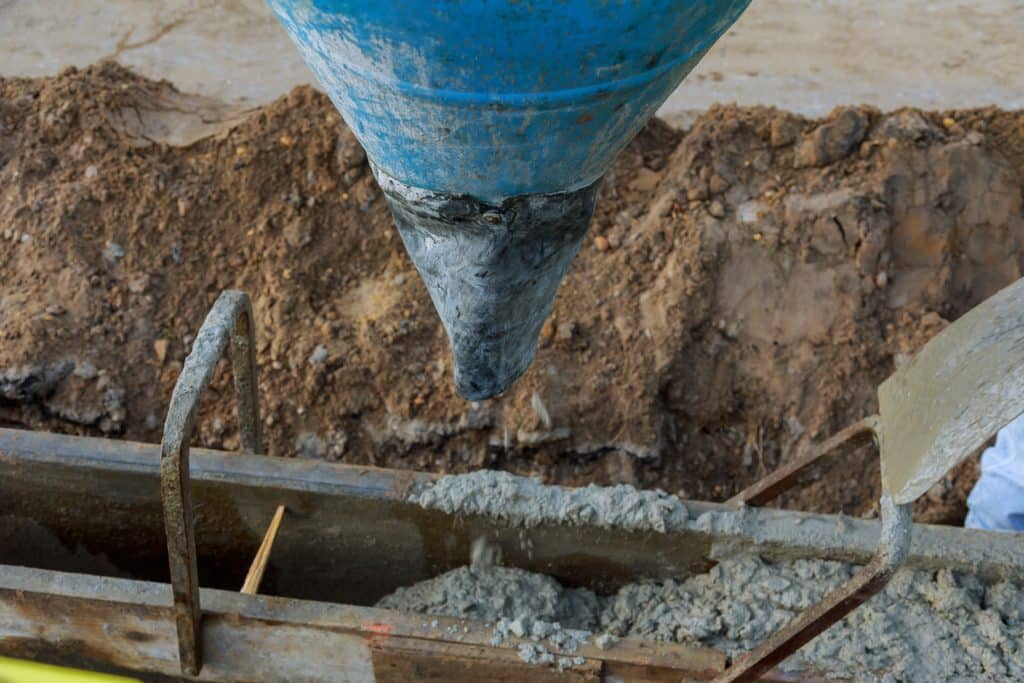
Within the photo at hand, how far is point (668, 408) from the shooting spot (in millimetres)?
3566

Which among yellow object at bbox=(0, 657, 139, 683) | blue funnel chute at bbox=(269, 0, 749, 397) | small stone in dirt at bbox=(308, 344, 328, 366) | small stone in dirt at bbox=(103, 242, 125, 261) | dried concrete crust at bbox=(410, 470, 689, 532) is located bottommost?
small stone in dirt at bbox=(308, 344, 328, 366)

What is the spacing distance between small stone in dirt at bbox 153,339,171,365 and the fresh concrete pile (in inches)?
51.5

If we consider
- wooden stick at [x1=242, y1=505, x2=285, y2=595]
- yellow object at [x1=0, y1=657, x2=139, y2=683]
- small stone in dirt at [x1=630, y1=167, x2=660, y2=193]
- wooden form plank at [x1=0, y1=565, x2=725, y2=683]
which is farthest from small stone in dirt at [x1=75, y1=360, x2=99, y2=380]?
yellow object at [x1=0, y1=657, x2=139, y2=683]

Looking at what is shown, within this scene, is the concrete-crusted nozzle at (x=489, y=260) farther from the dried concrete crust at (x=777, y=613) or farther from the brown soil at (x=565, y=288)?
the brown soil at (x=565, y=288)

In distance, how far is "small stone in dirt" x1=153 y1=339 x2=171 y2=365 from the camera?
3600 millimetres

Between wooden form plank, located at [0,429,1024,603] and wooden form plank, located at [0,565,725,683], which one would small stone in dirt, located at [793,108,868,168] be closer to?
wooden form plank, located at [0,429,1024,603]

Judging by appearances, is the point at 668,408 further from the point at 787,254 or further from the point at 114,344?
the point at 114,344

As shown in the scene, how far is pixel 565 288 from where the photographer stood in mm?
3666

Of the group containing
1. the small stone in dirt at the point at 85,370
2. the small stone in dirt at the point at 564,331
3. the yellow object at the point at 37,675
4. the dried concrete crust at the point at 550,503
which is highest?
the yellow object at the point at 37,675

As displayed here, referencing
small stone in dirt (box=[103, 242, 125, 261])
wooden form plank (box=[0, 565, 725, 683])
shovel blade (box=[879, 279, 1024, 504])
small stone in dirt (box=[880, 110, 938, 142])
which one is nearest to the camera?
shovel blade (box=[879, 279, 1024, 504])

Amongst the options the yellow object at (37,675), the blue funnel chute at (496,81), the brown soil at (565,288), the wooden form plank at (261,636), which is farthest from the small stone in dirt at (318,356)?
the yellow object at (37,675)

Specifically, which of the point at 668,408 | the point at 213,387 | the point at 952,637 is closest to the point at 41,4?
the point at 213,387

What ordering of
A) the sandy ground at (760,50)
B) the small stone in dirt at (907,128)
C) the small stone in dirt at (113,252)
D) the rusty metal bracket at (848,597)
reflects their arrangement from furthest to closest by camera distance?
the sandy ground at (760,50) → the small stone in dirt at (907,128) → the small stone in dirt at (113,252) → the rusty metal bracket at (848,597)

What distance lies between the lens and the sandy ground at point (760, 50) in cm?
503
